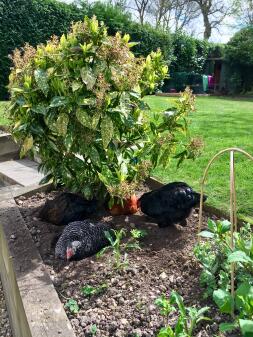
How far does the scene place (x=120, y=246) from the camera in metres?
2.42

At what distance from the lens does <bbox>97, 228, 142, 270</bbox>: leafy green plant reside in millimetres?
2194

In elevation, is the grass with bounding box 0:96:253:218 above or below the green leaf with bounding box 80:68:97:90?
below

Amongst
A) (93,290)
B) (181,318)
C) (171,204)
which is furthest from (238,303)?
(171,204)

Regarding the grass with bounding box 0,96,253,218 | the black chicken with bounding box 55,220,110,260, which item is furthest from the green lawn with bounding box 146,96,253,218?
the black chicken with bounding box 55,220,110,260

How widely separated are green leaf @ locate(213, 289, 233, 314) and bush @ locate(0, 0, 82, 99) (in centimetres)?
1009

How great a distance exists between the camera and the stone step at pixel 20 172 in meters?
4.29

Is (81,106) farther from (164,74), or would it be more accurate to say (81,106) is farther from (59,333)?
(59,333)

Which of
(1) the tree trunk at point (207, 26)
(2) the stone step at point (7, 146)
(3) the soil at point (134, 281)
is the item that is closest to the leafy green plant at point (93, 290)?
(3) the soil at point (134, 281)

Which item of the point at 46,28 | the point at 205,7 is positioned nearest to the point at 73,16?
the point at 46,28

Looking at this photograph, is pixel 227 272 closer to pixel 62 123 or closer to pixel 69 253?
pixel 69 253

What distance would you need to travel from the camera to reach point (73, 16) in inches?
476

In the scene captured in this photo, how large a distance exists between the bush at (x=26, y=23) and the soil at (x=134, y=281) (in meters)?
9.12

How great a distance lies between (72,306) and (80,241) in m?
0.46

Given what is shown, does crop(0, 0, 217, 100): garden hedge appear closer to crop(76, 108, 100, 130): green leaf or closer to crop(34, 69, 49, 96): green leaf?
crop(34, 69, 49, 96): green leaf
